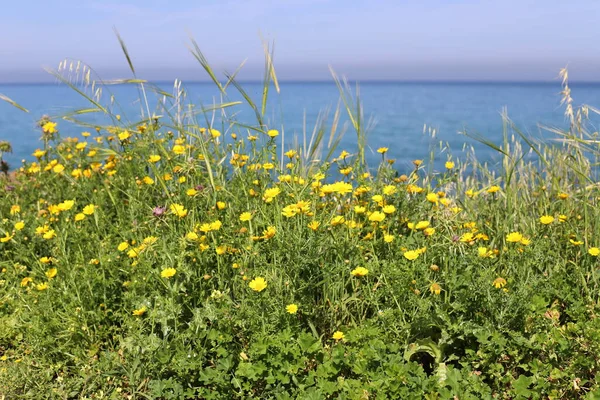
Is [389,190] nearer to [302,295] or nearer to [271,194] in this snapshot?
[271,194]

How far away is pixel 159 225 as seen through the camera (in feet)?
9.57

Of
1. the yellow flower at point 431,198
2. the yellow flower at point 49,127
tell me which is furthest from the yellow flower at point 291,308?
the yellow flower at point 49,127

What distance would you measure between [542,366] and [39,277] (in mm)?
2604

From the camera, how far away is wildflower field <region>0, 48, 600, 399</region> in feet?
7.25

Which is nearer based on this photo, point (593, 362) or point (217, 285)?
point (593, 362)

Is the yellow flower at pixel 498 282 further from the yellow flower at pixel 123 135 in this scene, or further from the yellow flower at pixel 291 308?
the yellow flower at pixel 123 135

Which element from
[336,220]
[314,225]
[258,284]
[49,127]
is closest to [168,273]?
[258,284]

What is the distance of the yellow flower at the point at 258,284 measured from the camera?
2.26 metres

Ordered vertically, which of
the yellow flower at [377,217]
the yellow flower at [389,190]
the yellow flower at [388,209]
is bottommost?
the yellow flower at [377,217]

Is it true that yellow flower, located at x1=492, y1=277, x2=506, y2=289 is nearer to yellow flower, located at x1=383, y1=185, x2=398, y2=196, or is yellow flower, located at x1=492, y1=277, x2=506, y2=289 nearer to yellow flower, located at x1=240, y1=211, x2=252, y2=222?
yellow flower, located at x1=383, y1=185, x2=398, y2=196

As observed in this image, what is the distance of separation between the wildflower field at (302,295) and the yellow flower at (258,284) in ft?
0.05

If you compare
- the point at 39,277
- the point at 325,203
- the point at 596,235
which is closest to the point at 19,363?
the point at 39,277

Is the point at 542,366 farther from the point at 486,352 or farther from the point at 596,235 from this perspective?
the point at 596,235

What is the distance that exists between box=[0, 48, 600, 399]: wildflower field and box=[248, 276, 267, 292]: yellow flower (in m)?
0.02
